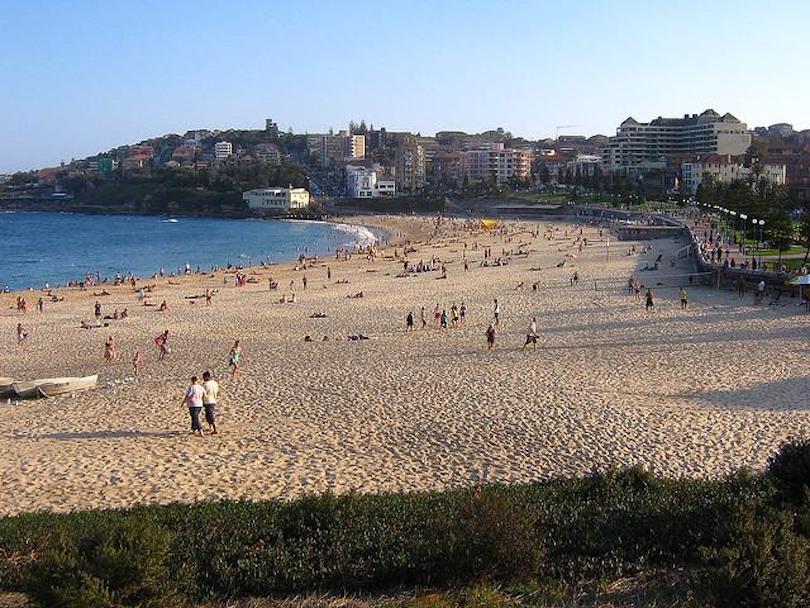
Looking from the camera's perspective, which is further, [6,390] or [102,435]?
[6,390]

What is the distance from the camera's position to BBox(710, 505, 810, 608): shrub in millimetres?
4336

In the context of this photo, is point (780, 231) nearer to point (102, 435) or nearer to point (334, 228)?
point (102, 435)

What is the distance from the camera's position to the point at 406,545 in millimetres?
5805

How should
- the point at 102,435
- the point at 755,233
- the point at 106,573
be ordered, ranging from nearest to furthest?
the point at 106,573
the point at 102,435
the point at 755,233

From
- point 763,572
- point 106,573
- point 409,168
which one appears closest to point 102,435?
point 106,573

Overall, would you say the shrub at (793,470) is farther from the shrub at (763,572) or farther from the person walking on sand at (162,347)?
the person walking on sand at (162,347)

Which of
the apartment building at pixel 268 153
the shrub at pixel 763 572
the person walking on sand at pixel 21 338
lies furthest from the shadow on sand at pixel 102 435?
Result: the apartment building at pixel 268 153

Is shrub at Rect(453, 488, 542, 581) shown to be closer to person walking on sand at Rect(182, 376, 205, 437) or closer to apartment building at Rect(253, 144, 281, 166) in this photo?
person walking on sand at Rect(182, 376, 205, 437)

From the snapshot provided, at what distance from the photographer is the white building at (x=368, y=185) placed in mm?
129875

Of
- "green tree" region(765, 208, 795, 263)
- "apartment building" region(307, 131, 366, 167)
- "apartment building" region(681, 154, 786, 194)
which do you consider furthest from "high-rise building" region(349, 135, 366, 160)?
"green tree" region(765, 208, 795, 263)

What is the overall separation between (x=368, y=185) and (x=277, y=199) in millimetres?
17899

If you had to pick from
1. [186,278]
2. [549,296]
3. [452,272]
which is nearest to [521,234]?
[452,272]

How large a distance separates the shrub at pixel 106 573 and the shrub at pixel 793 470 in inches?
184

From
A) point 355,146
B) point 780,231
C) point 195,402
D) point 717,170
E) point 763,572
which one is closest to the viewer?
point 763,572
